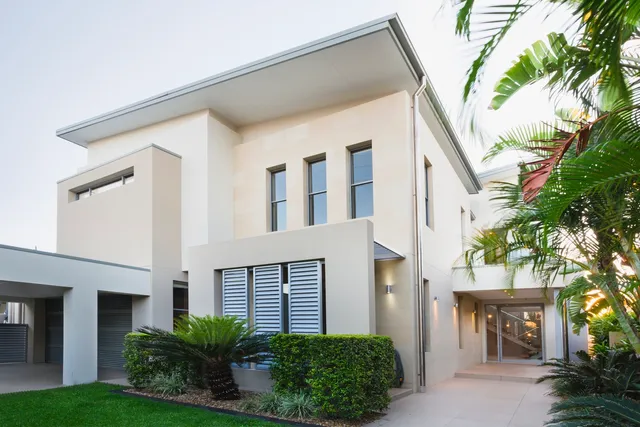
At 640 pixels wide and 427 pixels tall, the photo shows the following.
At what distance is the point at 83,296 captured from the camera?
12.1 metres

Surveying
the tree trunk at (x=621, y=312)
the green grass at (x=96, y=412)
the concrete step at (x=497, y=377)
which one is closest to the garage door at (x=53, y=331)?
the green grass at (x=96, y=412)

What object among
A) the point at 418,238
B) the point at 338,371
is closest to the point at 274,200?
the point at 418,238

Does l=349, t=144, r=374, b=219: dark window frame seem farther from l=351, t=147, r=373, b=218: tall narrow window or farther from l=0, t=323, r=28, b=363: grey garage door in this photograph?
l=0, t=323, r=28, b=363: grey garage door

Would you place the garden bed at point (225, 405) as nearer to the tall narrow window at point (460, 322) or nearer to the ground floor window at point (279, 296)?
the ground floor window at point (279, 296)

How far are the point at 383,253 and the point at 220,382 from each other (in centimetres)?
430

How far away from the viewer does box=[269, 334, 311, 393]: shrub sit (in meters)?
8.77

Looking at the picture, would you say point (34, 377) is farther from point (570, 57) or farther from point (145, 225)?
point (570, 57)

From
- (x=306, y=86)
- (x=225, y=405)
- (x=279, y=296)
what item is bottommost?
(x=225, y=405)

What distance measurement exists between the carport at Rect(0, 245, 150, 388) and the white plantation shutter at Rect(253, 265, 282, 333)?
12.5 ft

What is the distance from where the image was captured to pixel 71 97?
19438mm

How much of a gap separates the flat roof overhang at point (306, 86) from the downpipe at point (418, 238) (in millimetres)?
439

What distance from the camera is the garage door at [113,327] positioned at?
14695mm

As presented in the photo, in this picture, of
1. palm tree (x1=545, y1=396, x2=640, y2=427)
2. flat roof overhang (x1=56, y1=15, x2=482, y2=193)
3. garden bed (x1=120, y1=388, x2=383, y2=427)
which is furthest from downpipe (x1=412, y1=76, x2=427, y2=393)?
palm tree (x1=545, y1=396, x2=640, y2=427)

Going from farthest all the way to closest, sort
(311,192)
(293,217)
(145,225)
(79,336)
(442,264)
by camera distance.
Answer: (442,264), (145,225), (311,192), (293,217), (79,336)
